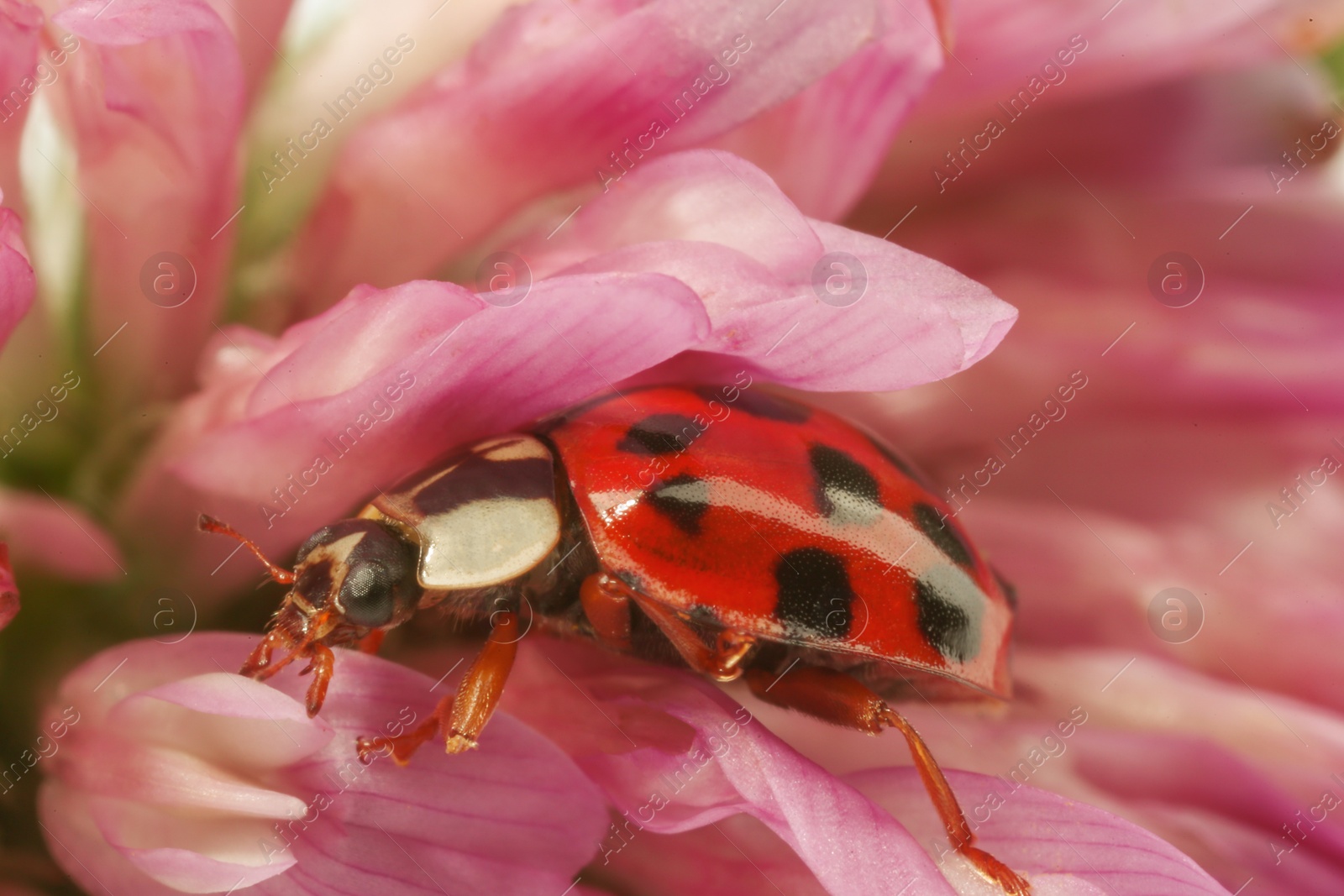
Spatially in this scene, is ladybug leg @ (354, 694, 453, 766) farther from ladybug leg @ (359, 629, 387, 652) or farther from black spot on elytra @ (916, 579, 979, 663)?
black spot on elytra @ (916, 579, 979, 663)

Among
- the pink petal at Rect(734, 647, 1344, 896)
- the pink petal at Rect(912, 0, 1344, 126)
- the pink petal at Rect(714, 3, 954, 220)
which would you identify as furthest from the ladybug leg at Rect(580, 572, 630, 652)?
the pink petal at Rect(912, 0, 1344, 126)

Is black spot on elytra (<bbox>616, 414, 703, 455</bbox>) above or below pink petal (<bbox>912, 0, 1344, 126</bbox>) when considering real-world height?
above

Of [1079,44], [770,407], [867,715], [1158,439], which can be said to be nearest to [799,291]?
[770,407]

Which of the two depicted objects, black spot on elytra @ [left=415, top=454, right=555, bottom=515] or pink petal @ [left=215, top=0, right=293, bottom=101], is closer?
black spot on elytra @ [left=415, top=454, right=555, bottom=515]

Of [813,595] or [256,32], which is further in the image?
[256,32]

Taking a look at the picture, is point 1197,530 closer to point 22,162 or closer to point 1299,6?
point 1299,6

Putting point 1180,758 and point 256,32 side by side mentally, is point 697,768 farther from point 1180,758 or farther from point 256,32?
point 256,32

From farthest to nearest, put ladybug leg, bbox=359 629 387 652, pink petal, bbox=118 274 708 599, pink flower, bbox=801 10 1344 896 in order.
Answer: pink flower, bbox=801 10 1344 896 < ladybug leg, bbox=359 629 387 652 < pink petal, bbox=118 274 708 599
